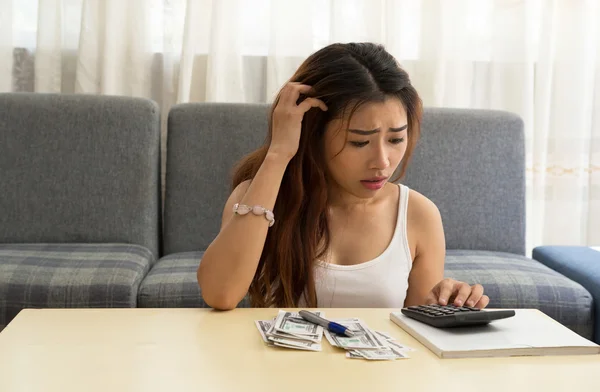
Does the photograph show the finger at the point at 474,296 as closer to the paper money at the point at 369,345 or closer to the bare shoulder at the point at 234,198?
the paper money at the point at 369,345

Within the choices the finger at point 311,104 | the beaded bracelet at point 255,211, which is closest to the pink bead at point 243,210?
the beaded bracelet at point 255,211

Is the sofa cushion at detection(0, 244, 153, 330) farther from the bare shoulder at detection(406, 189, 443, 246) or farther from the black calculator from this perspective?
the black calculator

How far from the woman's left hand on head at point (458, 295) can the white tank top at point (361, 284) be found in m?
0.15

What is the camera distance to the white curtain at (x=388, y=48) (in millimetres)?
3117

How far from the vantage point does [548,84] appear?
3.26 m

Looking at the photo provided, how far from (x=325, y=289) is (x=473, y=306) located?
13.0 inches

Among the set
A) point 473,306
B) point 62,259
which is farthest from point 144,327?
point 62,259

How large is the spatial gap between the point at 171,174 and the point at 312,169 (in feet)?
4.29

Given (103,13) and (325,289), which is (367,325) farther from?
(103,13)

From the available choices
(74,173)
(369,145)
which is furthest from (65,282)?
(369,145)

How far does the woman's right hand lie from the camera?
1551 mm

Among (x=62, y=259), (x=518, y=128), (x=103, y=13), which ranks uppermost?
(x=103, y=13)

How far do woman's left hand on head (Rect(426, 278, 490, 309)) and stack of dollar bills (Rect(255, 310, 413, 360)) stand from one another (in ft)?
0.68

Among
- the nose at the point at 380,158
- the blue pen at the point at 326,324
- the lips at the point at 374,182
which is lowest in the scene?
the blue pen at the point at 326,324
